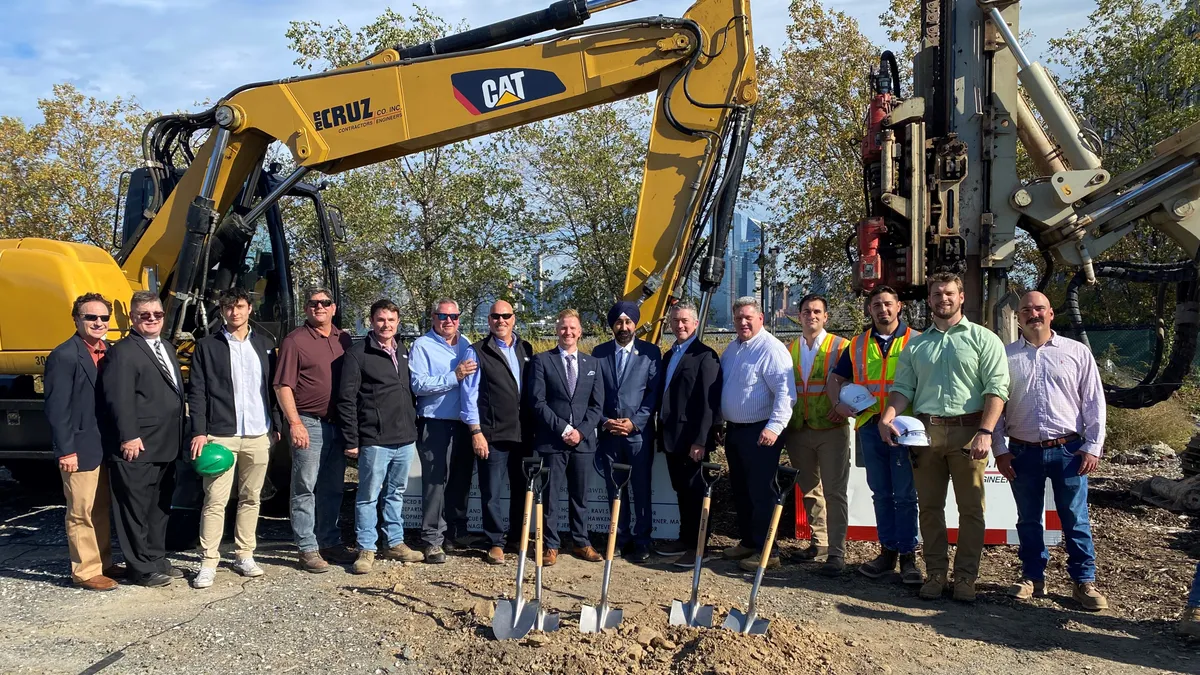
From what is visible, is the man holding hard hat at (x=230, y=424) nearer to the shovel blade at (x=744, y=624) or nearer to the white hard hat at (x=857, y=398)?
the shovel blade at (x=744, y=624)

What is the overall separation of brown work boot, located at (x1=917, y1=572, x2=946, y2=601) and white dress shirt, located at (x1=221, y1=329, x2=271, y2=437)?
14.2 feet

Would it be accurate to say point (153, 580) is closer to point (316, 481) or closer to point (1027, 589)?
point (316, 481)

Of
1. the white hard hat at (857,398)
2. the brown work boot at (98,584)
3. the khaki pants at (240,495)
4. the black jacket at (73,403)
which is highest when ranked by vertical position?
the white hard hat at (857,398)

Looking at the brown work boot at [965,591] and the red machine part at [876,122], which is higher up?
the red machine part at [876,122]

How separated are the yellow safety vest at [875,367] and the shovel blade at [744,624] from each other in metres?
1.68

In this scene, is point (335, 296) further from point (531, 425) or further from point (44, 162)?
point (44, 162)

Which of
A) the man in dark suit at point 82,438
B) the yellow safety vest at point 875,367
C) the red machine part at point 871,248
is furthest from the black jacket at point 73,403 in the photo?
the red machine part at point 871,248

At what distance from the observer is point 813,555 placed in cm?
573

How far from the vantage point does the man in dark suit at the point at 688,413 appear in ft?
18.5

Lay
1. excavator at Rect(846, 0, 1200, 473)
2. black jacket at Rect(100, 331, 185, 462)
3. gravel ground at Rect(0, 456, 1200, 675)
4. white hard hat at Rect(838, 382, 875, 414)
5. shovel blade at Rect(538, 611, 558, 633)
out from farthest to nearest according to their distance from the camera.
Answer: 1. excavator at Rect(846, 0, 1200, 473)
2. black jacket at Rect(100, 331, 185, 462)
3. white hard hat at Rect(838, 382, 875, 414)
4. shovel blade at Rect(538, 611, 558, 633)
5. gravel ground at Rect(0, 456, 1200, 675)

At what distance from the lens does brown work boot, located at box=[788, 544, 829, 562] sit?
225 inches

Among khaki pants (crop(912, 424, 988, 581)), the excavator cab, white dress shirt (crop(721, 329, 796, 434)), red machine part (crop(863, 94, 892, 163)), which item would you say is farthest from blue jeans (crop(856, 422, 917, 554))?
the excavator cab

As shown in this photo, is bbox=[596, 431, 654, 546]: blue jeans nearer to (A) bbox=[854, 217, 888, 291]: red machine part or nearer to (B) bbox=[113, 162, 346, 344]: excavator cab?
(A) bbox=[854, 217, 888, 291]: red machine part

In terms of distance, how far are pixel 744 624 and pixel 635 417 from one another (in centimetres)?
184
